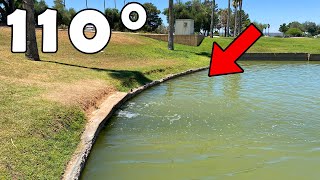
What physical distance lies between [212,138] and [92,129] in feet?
7.97

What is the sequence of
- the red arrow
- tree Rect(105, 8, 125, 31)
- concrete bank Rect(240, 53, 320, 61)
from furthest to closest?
1. tree Rect(105, 8, 125, 31)
2. concrete bank Rect(240, 53, 320, 61)
3. the red arrow

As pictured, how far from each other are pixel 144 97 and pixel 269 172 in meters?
7.12

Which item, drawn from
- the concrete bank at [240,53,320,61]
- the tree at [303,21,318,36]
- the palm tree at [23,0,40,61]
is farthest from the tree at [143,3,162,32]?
the tree at [303,21,318,36]

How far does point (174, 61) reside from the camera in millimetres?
23203

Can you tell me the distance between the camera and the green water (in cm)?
648

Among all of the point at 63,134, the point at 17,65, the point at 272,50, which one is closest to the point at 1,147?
the point at 63,134

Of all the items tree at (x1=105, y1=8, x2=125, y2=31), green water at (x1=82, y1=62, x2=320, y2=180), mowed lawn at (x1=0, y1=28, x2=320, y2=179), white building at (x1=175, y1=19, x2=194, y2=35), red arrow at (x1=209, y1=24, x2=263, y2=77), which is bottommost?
green water at (x1=82, y1=62, x2=320, y2=180)

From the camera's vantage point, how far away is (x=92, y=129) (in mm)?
8125

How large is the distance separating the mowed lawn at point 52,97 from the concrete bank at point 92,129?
4.7 inches

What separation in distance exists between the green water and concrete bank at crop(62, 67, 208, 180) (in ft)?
0.67

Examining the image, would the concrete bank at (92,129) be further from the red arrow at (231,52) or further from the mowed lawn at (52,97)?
the red arrow at (231,52)

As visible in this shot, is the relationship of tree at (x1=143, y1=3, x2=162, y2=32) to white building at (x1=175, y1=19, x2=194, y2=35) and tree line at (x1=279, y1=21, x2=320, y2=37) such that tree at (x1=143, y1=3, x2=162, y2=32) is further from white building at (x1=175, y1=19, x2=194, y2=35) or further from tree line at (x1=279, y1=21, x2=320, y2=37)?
tree line at (x1=279, y1=21, x2=320, y2=37)

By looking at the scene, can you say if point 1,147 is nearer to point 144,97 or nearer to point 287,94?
point 144,97

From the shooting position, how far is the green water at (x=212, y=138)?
6484mm
